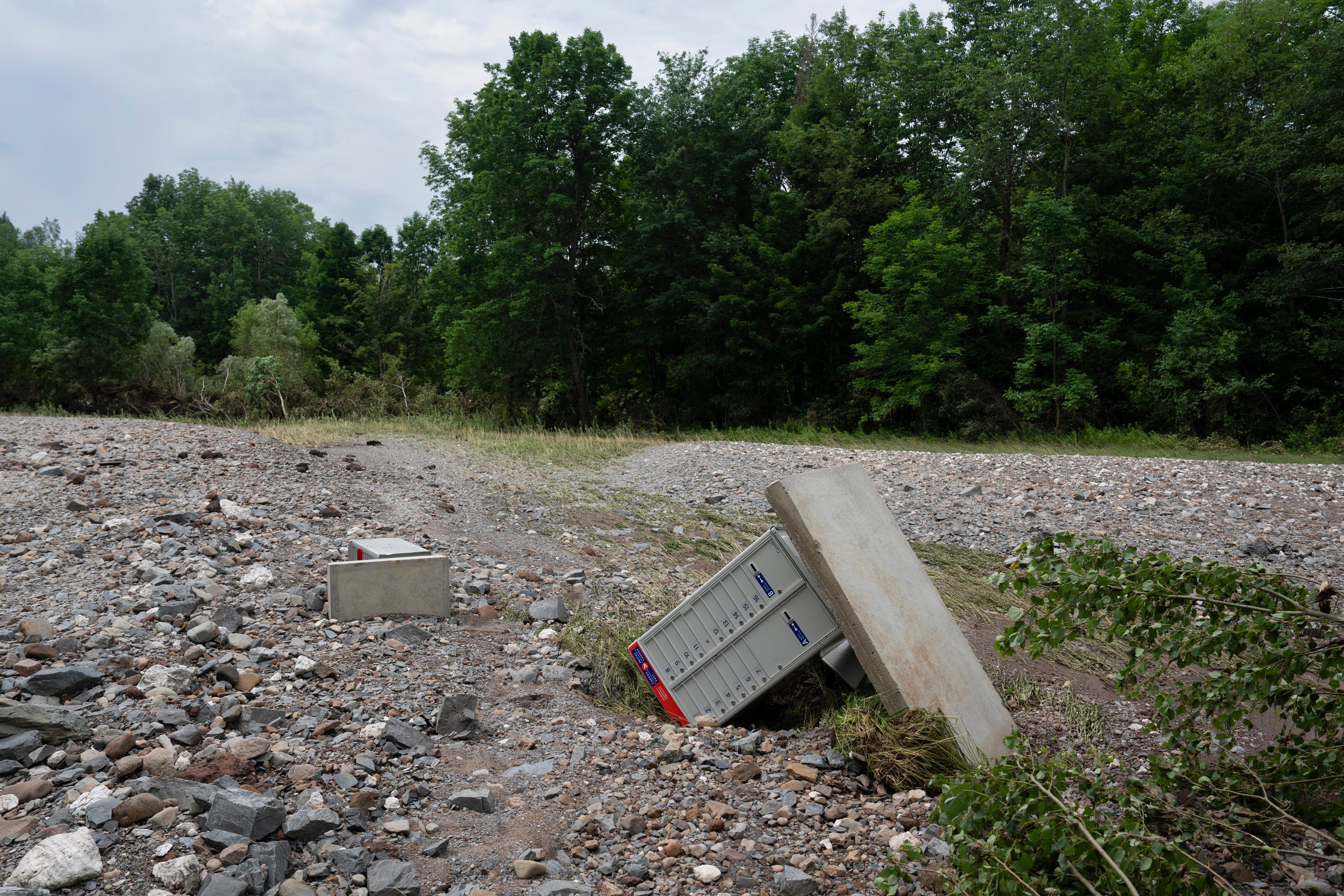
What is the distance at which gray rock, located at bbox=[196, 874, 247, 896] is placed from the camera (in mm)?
2379

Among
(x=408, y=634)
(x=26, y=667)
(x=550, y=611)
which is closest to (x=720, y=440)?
(x=550, y=611)

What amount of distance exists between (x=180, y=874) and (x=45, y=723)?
128 cm

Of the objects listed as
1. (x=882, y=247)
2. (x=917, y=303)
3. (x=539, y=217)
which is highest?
(x=539, y=217)

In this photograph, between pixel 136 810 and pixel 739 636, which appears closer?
pixel 136 810

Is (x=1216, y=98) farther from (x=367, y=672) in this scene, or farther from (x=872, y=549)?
(x=367, y=672)

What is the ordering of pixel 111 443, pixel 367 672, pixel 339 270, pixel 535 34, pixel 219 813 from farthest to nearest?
pixel 339 270
pixel 535 34
pixel 111 443
pixel 367 672
pixel 219 813

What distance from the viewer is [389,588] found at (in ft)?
16.3

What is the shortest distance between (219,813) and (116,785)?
0.57 meters

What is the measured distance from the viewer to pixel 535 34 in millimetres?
24203

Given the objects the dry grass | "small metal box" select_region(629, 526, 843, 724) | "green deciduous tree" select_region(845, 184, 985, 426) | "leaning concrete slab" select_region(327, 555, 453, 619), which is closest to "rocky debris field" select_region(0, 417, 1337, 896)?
"leaning concrete slab" select_region(327, 555, 453, 619)

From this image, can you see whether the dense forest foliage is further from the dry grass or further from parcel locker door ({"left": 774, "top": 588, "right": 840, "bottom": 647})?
parcel locker door ({"left": 774, "top": 588, "right": 840, "bottom": 647})

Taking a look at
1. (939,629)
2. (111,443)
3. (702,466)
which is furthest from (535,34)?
(939,629)

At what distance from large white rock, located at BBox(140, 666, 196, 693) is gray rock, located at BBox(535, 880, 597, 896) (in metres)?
2.23

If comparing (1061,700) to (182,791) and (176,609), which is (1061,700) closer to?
(182,791)
